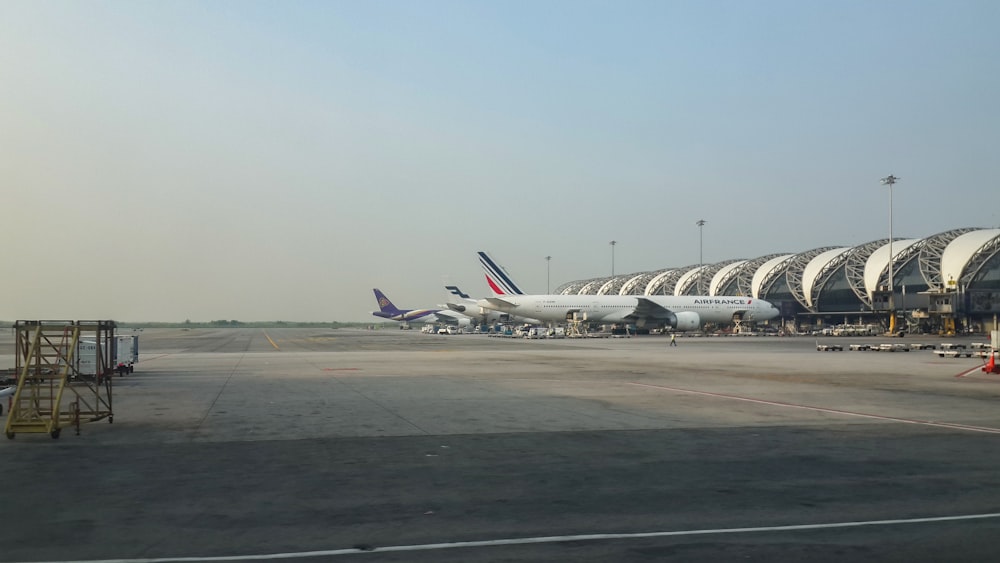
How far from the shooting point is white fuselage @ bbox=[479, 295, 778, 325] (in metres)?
89.6

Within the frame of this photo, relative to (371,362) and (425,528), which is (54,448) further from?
(371,362)

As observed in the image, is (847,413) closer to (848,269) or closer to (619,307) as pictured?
(619,307)

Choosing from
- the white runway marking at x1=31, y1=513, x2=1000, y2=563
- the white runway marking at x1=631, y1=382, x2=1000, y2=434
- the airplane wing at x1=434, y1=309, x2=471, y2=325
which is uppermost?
the airplane wing at x1=434, y1=309, x2=471, y2=325

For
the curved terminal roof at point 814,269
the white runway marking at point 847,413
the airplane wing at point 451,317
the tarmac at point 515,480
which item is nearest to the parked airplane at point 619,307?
the curved terminal roof at point 814,269

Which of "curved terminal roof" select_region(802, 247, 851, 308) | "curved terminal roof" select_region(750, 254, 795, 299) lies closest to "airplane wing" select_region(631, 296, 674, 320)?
"curved terminal roof" select_region(802, 247, 851, 308)

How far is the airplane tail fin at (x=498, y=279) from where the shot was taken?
92869 mm

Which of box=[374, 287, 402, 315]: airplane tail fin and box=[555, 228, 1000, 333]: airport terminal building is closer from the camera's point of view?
box=[555, 228, 1000, 333]: airport terminal building

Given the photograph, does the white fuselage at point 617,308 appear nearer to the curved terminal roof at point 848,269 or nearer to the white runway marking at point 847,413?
the curved terminal roof at point 848,269

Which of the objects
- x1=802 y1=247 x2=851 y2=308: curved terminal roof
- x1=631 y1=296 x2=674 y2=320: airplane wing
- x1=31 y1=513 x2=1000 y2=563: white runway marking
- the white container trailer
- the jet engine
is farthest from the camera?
x1=802 y1=247 x2=851 y2=308: curved terminal roof

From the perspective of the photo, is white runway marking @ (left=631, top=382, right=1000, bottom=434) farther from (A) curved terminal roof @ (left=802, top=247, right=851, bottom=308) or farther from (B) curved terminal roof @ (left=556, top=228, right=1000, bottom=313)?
(A) curved terminal roof @ (left=802, top=247, right=851, bottom=308)

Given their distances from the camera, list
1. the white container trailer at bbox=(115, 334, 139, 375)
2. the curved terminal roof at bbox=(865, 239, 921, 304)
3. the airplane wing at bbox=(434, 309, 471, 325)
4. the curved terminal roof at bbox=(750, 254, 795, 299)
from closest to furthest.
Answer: the white container trailer at bbox=(115, 334, 139, 375) < the curved terminal roof at bbox=(865, 239, 921, 304) < the curved terminal roof at bbox=(750, 254, 795, 299) < the airplane wing at bbox=(434, 309, 471, 325)

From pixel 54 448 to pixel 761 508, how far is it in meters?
10.7

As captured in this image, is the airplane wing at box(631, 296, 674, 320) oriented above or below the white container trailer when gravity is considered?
above

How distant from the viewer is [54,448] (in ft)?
41.0
